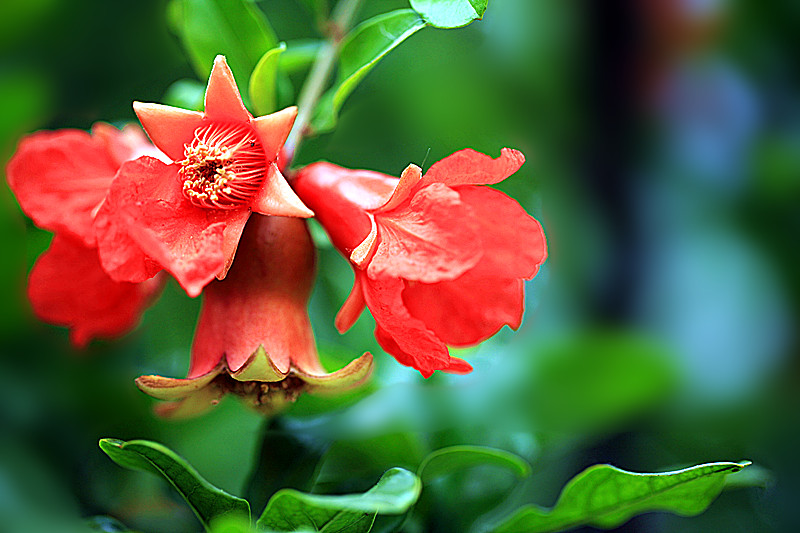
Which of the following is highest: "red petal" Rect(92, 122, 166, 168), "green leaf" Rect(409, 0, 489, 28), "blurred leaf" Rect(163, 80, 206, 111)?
"green leaf" Rect(409, 0, 489, 28)

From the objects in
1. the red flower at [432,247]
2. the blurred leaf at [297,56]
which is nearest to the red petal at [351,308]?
the red flower at [432,247]

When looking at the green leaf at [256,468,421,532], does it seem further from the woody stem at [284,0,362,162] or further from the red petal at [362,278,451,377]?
the woody stem at [284,0,362,162]

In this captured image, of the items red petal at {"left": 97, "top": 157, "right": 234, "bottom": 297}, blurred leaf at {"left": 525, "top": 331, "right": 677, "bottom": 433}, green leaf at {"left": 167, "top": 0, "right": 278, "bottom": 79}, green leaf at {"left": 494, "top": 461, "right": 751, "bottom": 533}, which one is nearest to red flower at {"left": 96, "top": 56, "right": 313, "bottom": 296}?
red petal at {"left": 97, "top": 157, "right": 234, "bottom": 297}

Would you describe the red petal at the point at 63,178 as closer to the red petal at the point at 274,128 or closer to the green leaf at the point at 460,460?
the red petal at the point at 274,128

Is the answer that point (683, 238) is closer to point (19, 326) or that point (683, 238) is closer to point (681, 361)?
point (681, 361)

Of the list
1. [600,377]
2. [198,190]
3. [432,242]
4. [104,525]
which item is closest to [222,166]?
[198,190]

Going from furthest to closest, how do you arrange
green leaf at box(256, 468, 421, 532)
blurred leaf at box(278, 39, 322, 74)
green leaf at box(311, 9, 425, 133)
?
blurred leaf at box(278, 39, 322, 74) → green leaf at box(311, 9, 425, 133) → green leaf at box(256, 468, 421, 532)

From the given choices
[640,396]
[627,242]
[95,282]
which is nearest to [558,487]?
[640,396]
